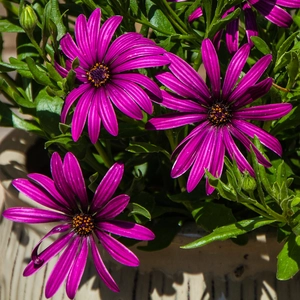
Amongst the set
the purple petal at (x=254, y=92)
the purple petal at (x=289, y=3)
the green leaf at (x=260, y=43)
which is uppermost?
the purple petal at (x=289, y=3)

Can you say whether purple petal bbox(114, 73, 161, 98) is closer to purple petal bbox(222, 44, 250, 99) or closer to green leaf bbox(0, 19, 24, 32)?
purple petal bbox(222, 44, 250, 99)

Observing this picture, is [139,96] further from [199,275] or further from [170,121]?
[199,275]

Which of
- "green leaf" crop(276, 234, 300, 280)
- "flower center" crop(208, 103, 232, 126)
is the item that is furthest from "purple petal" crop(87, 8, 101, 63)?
"green leaf" crop(276, 234, 300, 280)

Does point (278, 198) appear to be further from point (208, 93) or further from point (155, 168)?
point (155, 168)

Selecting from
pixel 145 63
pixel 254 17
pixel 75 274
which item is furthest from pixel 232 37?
pixel 75 274

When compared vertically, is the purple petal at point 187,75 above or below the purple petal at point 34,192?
above

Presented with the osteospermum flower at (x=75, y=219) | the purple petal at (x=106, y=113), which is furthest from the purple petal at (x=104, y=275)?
the purple petal at (x=106, y=113)

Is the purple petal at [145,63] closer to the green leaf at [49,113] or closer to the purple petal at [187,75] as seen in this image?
the purple petal at [187,75]

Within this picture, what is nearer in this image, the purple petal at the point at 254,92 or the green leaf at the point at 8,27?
the purple petal at the point at 254,92
